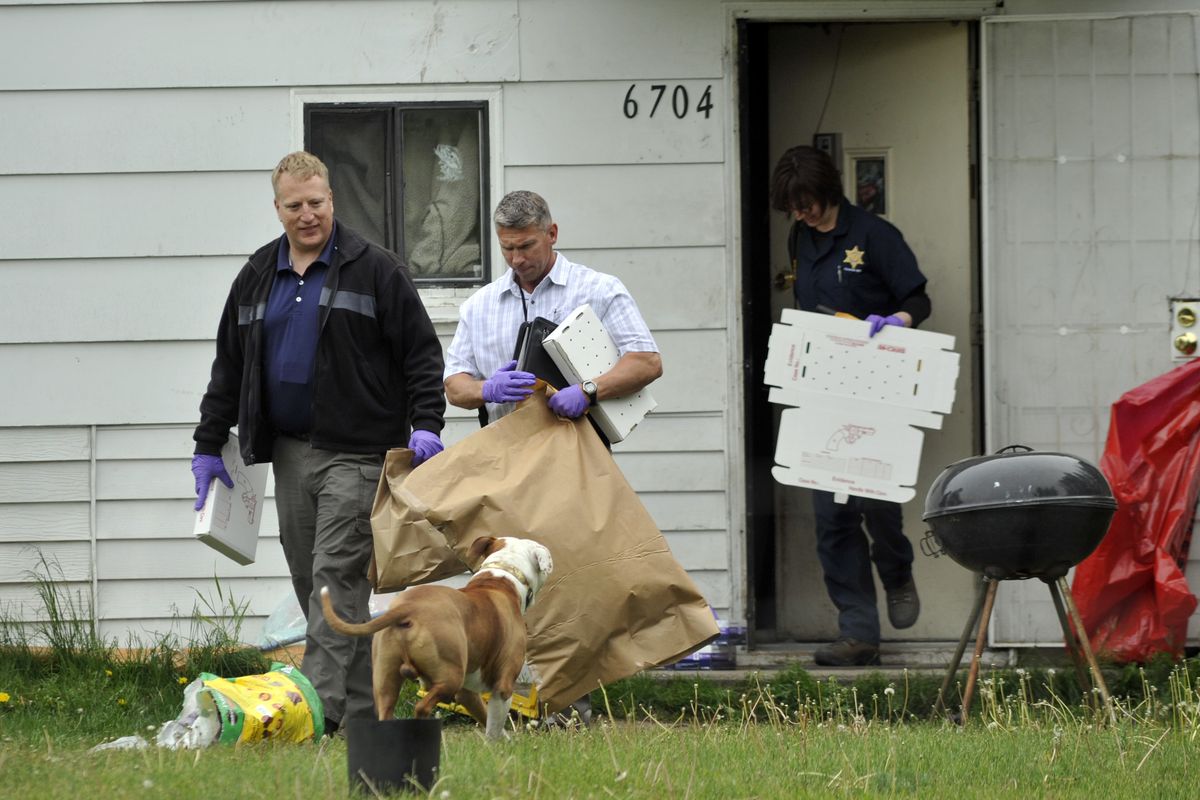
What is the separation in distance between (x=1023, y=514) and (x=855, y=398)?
178 cm

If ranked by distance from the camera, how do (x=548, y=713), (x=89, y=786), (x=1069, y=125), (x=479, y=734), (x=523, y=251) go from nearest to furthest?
(x=89, y=786) → (x=479, y=734) → (x=548, y=713) → (x=523, y=251) → (x=1069, y=125)

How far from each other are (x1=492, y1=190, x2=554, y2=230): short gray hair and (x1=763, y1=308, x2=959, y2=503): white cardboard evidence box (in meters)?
1.71

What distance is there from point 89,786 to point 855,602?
13.9ft

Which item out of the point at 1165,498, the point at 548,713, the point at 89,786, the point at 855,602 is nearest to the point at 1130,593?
the point at 1165,498

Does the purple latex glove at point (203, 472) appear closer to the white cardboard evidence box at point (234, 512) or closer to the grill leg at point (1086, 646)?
the white cardboard evidence box at point (234, 512)

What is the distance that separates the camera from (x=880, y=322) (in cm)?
727

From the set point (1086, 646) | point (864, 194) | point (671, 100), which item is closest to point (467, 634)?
point (1086, 646)

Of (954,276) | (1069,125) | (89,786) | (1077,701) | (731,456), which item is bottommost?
(1077,701)

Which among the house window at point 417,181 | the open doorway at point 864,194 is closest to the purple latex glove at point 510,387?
the house window at point 417,181

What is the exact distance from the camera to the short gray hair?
5914 millimetres

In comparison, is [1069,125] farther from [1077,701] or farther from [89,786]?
[89,786]

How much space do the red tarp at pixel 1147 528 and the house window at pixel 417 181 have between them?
113 inches

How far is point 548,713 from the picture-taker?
5.55 m

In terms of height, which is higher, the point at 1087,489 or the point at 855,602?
the point at 1087,489
